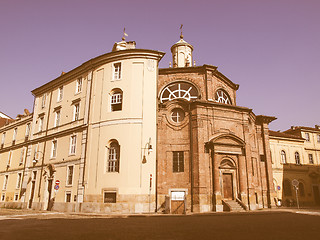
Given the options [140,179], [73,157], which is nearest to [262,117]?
[140,179]

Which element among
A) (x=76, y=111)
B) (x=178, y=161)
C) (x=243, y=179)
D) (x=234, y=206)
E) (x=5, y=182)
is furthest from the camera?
(x=5, y=182)

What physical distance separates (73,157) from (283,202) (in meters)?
26.6

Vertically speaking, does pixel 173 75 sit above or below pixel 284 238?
above

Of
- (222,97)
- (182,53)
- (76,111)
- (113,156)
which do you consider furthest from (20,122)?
(222,97)

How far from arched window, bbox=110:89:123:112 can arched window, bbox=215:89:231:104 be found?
1014cm

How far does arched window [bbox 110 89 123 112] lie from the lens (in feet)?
76.9

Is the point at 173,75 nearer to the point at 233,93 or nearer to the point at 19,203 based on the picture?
the point at 233,93

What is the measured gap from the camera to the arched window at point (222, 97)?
26.9 metres

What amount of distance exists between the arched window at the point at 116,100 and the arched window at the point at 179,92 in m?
4.26

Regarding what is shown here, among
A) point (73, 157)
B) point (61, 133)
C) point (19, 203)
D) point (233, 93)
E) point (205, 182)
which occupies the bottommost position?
point (19, 203)

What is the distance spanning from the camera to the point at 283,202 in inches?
1287

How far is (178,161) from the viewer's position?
876 inches

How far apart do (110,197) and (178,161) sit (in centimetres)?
648

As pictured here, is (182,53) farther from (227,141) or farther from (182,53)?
(227,141)
